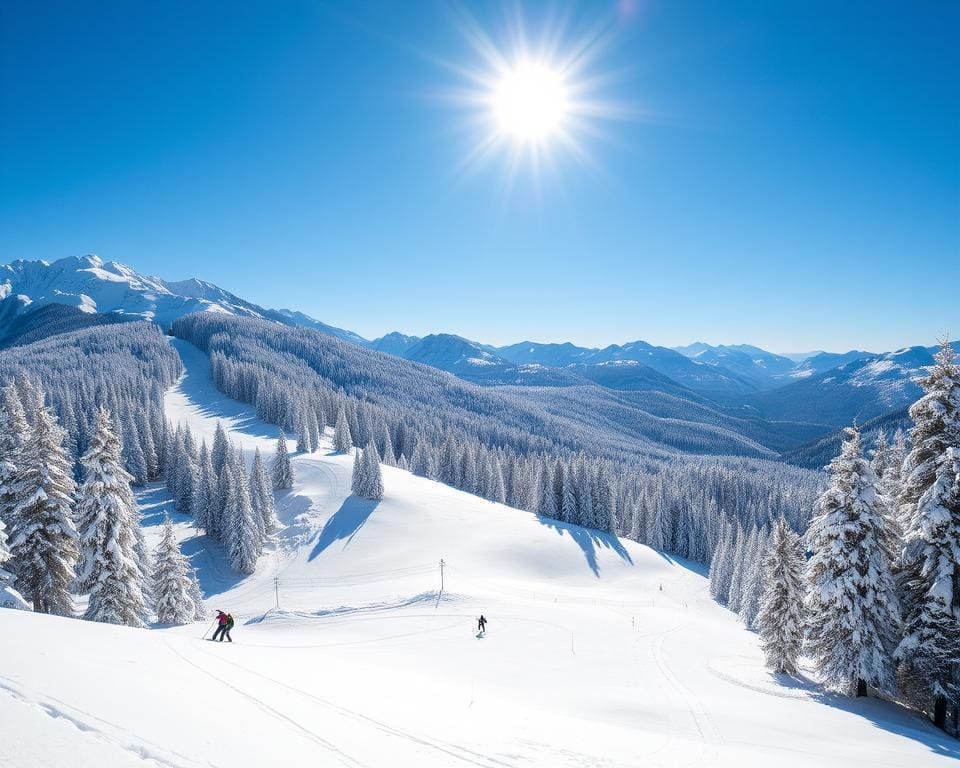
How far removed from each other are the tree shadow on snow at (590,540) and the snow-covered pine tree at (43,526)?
58.4 meters

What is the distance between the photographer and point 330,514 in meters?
72.0

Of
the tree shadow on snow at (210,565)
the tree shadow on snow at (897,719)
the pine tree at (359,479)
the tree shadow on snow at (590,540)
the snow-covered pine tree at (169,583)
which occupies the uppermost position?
the pine tree at (359,479)

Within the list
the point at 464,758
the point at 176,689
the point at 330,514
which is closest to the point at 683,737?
the point at 464,758

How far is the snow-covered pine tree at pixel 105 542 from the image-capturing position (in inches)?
1117

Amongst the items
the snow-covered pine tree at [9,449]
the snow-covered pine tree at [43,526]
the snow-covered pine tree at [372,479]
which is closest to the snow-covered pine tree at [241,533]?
the snow-covered pine tree at [372,479]

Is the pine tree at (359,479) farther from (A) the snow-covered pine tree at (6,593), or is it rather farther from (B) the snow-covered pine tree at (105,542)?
(A) the snow-covered pine tree at (6,593)

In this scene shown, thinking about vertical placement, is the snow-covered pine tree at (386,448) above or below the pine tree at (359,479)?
above

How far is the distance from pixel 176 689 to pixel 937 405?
33.1 meters

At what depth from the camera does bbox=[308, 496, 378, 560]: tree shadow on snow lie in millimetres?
64938

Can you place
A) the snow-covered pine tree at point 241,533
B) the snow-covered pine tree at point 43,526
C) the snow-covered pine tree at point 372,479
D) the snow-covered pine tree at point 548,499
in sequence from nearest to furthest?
1. the snow-covered pine tree at point 43,526
2. the snow-covered pine tree at point 241,533
3. the snow-covered pine tree at point 372,479
4. the snow-covered pine tree at point 548,499

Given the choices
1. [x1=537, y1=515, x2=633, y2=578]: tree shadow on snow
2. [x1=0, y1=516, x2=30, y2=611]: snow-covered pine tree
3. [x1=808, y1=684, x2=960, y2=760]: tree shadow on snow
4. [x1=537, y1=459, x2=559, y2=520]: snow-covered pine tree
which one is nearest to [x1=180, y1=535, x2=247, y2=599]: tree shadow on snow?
Result: [x1=0, y1=516, x2=30, y2=611]: snow-covered pine tree

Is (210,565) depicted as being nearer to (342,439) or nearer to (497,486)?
(342,439)

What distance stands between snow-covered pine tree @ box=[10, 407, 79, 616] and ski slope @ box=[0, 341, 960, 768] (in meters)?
7.89

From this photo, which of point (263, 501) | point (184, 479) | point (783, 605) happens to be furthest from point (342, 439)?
point (783, 605)
